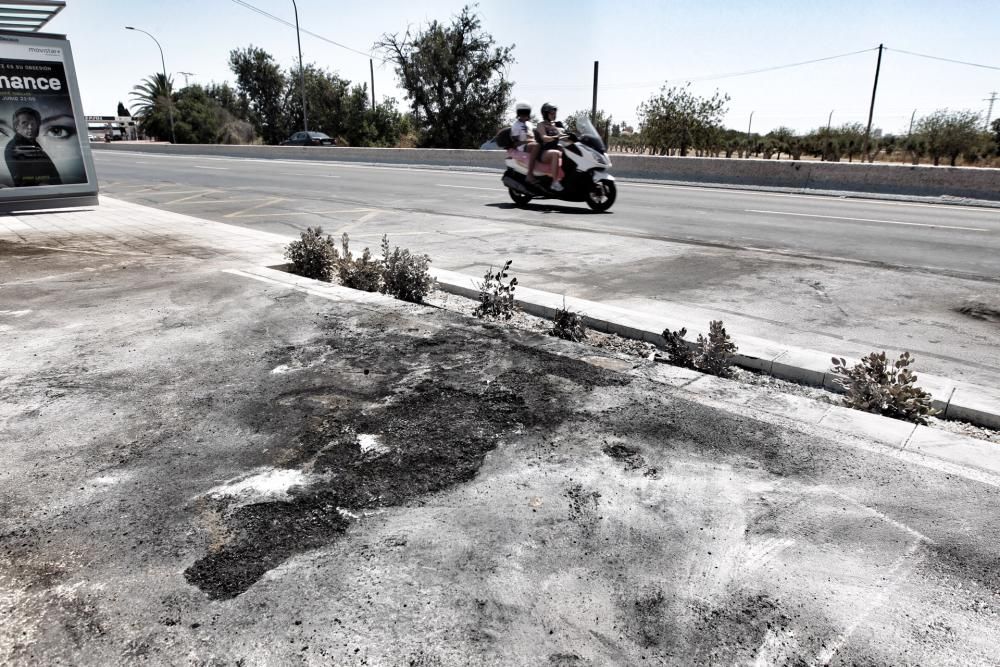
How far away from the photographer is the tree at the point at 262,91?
77250 mm

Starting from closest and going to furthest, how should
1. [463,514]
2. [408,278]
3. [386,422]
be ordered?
1. [463,514]
2. [386,422]
3. [408,278]

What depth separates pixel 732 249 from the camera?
31.1 ft

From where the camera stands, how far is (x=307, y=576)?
246 cm

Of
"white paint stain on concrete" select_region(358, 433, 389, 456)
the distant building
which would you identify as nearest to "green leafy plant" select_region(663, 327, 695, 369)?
"white paint stain on concrete" select_region(358, 433, 389, 456)

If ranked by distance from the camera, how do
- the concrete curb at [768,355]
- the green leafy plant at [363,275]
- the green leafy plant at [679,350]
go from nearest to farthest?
the concrete curb at [768,355] < the green leafy plant at [679,350] < the green leafy plant at [363,275]

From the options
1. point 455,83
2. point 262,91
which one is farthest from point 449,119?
point 262,91

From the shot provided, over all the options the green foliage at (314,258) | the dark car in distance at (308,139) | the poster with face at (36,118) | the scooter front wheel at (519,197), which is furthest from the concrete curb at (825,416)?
the dark car in distance at (308,139)

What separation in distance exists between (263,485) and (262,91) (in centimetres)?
8524

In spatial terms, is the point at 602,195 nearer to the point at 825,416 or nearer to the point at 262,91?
the point at 825,416

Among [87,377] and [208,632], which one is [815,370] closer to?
[208,632]

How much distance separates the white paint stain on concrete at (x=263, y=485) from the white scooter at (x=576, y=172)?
400 inches

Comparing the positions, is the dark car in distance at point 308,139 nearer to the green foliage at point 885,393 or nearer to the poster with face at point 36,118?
the poster with face at point 36,118

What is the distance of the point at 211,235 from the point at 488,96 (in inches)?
2013

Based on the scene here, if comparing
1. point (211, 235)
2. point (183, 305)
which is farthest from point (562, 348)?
point (211, 235)
